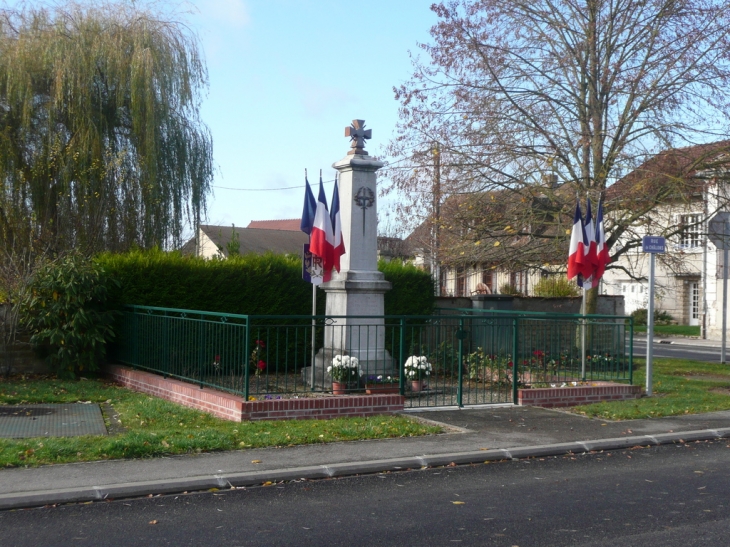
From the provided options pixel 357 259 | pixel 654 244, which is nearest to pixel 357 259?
pixel 357 259

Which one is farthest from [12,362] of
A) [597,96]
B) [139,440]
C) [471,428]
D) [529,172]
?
[597,96]

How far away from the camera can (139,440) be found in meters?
8.12

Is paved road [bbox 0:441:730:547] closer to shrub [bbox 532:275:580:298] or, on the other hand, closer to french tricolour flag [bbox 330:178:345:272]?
french tricolour flag [bbox 330:178:345:272]

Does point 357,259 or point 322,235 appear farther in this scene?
point 357,259

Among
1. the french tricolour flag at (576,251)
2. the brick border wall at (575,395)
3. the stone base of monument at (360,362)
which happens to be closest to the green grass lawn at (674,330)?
the french tricolour flag at (576,251)

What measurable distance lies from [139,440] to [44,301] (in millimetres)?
6758

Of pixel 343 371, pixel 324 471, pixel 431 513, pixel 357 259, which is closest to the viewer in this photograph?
pixel 431 513

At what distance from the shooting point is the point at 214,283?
14992mm

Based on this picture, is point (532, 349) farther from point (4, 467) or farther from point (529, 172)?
point (4, 467)

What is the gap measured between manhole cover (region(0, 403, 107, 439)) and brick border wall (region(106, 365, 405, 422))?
1.16 meters

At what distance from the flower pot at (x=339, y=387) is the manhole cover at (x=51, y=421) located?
2945 millimetres

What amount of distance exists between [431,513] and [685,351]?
69.9 feet

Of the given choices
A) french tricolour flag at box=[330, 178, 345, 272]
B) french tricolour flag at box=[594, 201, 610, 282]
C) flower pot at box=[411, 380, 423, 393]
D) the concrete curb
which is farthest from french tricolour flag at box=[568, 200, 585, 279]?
the concrete curb

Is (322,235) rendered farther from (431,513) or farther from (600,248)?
(431,513)
